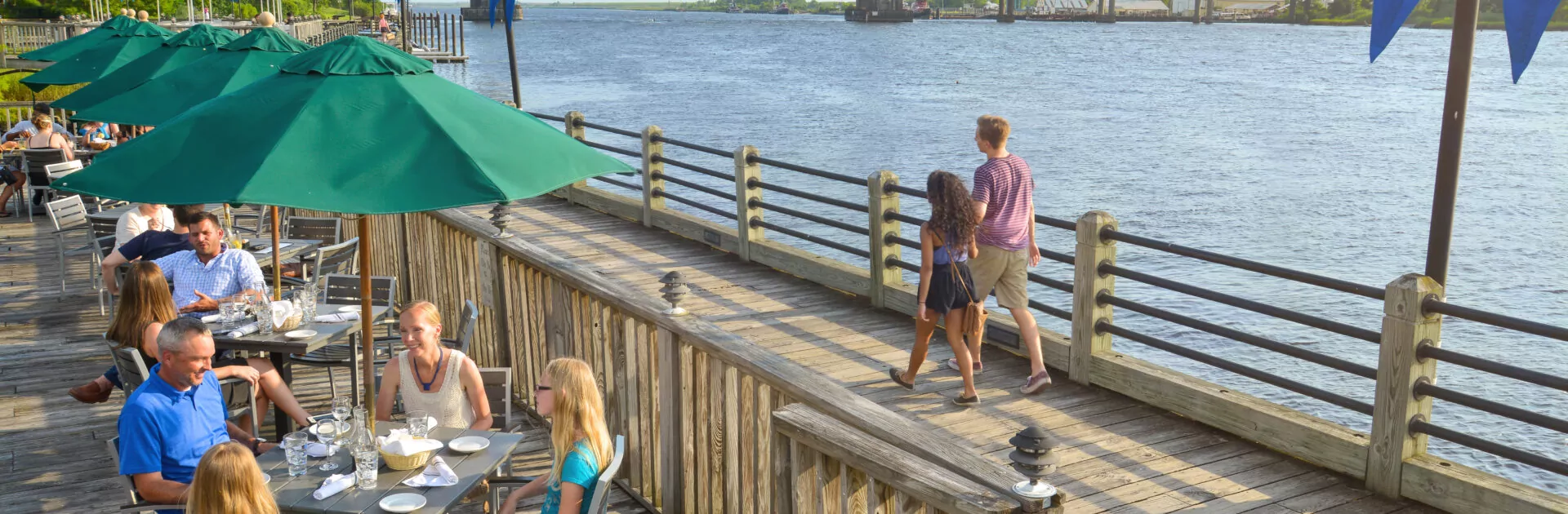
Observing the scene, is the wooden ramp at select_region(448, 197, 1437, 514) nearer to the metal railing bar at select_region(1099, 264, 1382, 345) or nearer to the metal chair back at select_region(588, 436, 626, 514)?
the metal railing bar at select_region(1099, 264, 1382, 345)

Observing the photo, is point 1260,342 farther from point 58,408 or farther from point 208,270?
point 58,408

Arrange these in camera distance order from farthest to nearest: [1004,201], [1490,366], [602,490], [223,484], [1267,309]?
[1004,201] → [1267,309] → [1490,366] → [602,490] → [223,484]

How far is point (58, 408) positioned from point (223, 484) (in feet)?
16.6

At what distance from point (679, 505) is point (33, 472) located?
3.90m

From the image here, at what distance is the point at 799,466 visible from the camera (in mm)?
4328

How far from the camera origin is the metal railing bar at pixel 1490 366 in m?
6.36

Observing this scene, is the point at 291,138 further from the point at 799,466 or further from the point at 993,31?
the point at 993,31

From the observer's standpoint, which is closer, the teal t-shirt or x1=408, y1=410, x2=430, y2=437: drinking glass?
the teal t-shirt

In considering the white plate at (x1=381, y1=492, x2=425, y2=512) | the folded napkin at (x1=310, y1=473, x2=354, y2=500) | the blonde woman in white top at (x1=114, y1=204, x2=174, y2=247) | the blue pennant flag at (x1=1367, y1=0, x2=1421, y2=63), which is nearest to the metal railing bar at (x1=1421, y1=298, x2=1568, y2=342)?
the blue pennant flag at (x1=1367, y1=0, x2=1421, y2=63)

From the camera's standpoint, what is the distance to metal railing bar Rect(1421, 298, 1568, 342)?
20.9 ft

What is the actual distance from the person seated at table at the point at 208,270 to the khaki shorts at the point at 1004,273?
16.0ft

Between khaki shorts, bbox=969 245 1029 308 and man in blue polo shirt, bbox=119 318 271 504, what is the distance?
16.9 feet

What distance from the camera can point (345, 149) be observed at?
15.1 ft

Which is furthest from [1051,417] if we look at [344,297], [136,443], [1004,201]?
[136,443]
